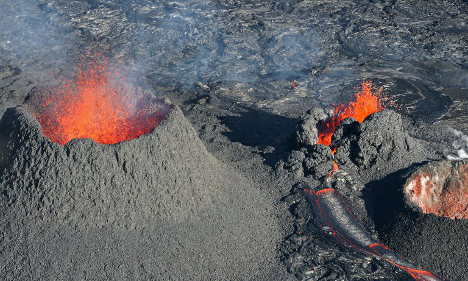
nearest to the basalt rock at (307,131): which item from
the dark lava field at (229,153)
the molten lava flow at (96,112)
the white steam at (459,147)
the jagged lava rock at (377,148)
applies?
the dark lava field at (229,153)

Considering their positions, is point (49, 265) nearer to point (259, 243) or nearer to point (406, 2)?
point (259, 243)

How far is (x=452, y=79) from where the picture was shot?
712 inches

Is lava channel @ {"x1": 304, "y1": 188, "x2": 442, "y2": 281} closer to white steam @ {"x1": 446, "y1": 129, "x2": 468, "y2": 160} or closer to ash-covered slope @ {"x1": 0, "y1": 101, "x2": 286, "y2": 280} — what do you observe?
ash-covered slope @ {"x1": 0, "y1": 101, "x2": 286, "y2": 280}

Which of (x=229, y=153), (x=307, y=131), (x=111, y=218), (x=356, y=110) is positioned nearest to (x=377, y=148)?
(x=307, y=131)

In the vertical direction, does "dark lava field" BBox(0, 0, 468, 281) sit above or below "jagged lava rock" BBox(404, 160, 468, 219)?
below

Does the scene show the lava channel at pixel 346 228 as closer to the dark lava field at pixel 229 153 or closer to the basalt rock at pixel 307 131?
the dark lava field at pixel 229 153

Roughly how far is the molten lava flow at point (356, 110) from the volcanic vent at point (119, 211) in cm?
334

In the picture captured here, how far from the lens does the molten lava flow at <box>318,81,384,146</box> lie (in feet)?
44.7

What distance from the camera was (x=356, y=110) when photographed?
14781 mm

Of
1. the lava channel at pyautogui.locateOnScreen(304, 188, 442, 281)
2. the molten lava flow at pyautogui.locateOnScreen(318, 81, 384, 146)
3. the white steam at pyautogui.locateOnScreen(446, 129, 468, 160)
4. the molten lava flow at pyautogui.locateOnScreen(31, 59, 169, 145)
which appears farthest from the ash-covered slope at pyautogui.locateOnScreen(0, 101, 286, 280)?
the white steam at pyautogui.locateOnScreen(446, 129, 468, 160)

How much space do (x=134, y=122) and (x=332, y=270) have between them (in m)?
5.07

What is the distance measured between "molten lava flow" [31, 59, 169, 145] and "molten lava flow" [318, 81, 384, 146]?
4.27m

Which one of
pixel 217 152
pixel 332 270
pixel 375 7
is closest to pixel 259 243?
pixel 332 270

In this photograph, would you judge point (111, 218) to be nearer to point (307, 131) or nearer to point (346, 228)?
point (346, 228)
